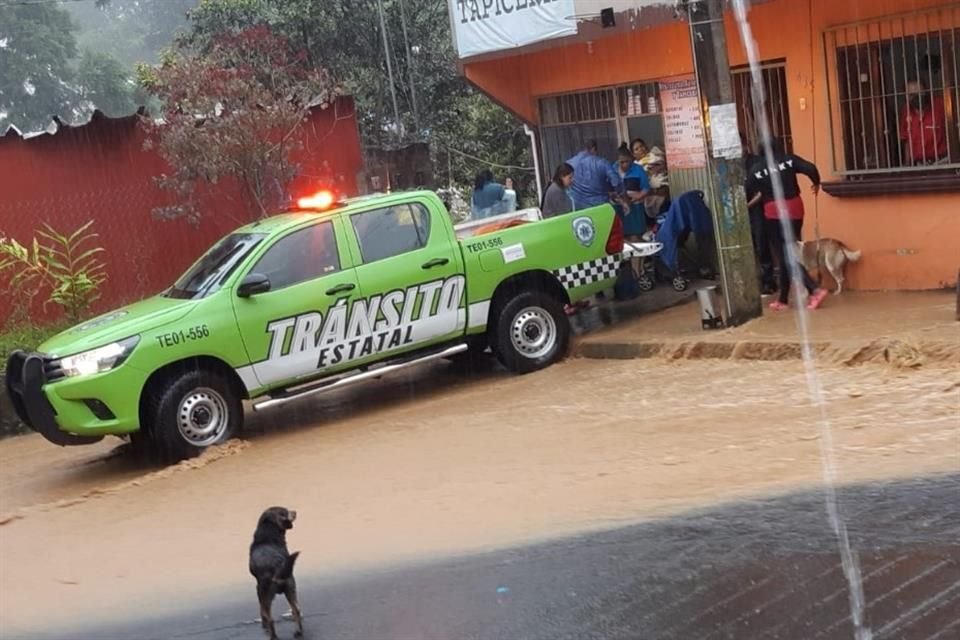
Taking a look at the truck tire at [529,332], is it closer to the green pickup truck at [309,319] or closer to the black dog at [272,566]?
A: the green pickup truck at [309,319]

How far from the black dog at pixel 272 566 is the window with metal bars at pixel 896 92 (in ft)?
26.7

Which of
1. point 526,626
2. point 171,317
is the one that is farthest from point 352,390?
point 526,626

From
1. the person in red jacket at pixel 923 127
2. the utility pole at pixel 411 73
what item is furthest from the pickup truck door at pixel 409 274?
the utility pole at pixel 411 73

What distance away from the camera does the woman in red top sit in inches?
463

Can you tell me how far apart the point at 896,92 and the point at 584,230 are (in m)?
3.29

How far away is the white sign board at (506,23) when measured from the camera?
14312mm

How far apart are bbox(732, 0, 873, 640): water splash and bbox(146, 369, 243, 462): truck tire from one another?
4.69 metres

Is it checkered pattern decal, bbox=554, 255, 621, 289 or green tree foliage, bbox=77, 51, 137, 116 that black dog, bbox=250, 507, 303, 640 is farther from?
green tree foliage, bbox=77, 51, 137, 116

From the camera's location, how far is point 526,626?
538 centimetres

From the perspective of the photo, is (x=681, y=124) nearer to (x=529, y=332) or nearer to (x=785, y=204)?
(x=785, y=204)

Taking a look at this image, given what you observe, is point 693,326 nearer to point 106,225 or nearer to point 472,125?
point 106,225

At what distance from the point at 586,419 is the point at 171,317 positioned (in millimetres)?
3476

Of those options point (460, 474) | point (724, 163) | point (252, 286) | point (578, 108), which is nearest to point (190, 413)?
point (252, 286)

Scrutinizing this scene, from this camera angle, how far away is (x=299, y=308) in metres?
10.5
